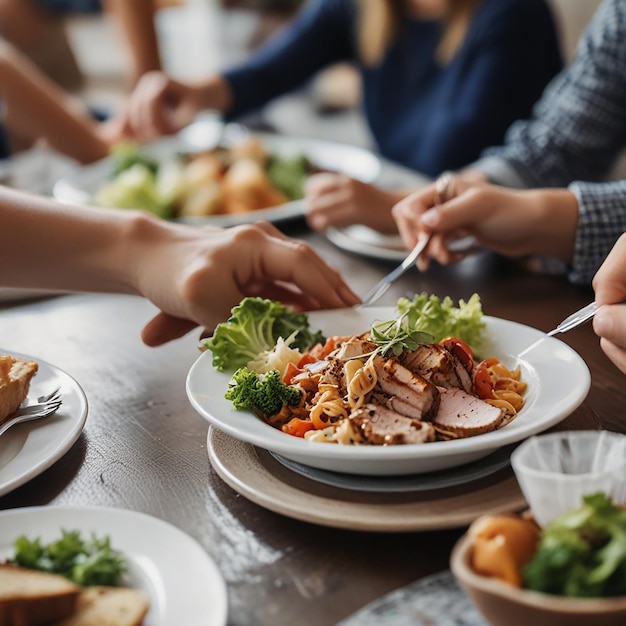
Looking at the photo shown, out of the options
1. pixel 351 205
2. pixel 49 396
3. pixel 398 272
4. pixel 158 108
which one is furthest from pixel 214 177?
pixel 49 396

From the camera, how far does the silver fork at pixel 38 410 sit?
1223 millimetres

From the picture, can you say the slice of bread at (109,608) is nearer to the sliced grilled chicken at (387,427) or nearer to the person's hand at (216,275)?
the sliced grilled chicken at (387,427)

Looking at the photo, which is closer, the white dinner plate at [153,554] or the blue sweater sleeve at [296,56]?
the white dinner plate at [153,554]

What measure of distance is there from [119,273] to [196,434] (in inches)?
18.2

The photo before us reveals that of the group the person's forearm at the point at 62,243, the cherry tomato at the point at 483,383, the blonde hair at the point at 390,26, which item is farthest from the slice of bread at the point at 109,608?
the blonde hair at the point at 390,26

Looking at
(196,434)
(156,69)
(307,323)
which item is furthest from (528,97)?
(196,434)

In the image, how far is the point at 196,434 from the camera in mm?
1284

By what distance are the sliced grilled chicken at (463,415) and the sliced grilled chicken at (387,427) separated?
3 cm

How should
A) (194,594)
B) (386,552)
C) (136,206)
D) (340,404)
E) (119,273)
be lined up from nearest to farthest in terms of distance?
(194,594)
(386,552)
(340,404)
(119,273)
(136,206)

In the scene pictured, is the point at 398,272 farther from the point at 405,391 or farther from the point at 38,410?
the point at 38,410

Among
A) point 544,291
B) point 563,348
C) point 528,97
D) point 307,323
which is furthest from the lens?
point 528,97

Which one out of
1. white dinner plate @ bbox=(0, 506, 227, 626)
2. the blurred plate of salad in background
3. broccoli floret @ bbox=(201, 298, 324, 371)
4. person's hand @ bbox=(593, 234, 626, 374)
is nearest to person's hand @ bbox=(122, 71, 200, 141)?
the blurred plate of salad in background

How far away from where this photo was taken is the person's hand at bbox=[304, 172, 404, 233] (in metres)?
2.13

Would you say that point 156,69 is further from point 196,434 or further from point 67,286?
point 196,434
